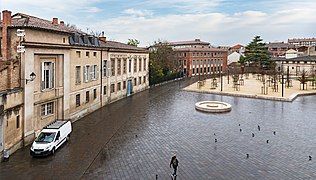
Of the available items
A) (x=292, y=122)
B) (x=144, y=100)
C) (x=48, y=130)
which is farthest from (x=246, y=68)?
(x=48, y=130)

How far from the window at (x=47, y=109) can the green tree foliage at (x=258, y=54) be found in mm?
76177

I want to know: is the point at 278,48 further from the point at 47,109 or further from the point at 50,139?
the point at 50,139

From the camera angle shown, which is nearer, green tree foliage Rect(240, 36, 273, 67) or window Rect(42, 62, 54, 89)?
window Rect(42, 62, 54, 89)

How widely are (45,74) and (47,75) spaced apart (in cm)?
29

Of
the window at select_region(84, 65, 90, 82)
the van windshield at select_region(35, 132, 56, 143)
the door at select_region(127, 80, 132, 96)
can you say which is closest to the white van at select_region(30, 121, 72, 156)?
the van windshield at select_region(35, 132, 56, 143)

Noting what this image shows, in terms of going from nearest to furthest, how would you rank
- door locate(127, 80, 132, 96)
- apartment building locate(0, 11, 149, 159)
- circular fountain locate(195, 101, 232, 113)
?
1. apartment building locate(0, 11, 149, 159)
2. circular fountain locate(195, 101, 232, 113)
3. door locate(127, 80, 132, 96)

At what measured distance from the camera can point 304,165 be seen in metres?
16.0

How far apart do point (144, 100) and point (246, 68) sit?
55575mm

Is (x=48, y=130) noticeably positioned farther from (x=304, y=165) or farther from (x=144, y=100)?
(x=144, y=100)

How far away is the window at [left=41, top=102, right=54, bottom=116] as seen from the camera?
21303 mm

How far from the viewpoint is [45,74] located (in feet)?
71.3

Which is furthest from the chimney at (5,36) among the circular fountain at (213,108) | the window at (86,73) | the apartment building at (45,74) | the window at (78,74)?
the circular fountain at (213,108)

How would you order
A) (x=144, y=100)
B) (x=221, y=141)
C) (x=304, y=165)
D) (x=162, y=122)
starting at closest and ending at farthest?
(x=304, y=165), (x=221, y=141), (x=162, y=122), (x=144, y=100)

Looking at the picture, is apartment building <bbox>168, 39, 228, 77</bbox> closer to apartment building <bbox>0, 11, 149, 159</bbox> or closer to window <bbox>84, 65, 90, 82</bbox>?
apartment building <bbox>0, 11, 149, 159</bbox>
